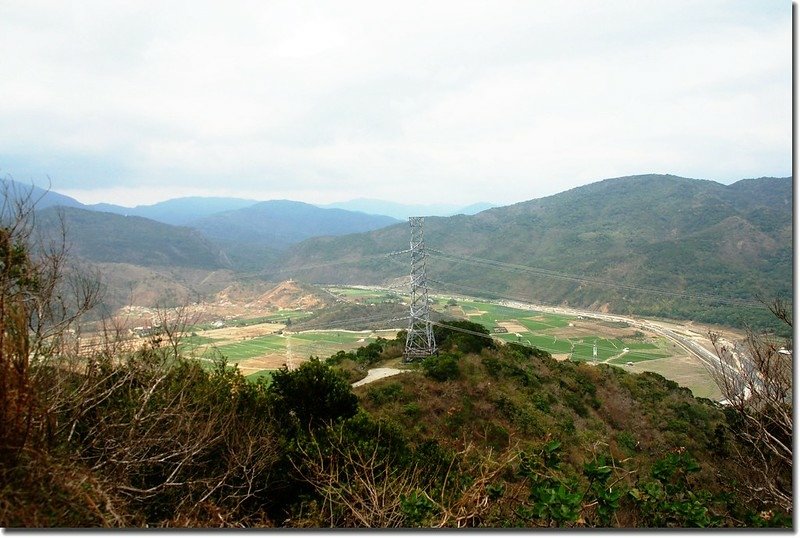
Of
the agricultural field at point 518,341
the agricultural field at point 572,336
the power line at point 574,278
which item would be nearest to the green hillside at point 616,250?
the power line at point 574,278

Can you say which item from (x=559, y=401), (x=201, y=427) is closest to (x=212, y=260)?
(x=559, y=401)

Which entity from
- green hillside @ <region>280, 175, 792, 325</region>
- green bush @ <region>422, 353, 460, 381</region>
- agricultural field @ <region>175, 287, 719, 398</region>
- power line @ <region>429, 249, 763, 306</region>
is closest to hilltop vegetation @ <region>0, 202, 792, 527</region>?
green bush @ <region>422, 353, 460, 381</region>

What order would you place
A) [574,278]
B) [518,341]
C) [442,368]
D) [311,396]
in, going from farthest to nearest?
[574,278] → [518,341] → [442,368] → [311,396]

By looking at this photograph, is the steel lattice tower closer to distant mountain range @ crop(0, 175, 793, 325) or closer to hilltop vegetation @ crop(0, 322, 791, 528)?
hilltop vegetation @ crop(0, 322, 791, 528)

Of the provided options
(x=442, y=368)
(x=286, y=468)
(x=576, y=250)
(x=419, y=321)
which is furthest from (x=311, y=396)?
(x=576, y=250)

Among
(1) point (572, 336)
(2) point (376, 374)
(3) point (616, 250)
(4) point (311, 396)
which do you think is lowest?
(1) point (572, 336)

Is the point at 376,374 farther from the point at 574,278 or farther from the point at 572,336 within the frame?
the point at 574,278

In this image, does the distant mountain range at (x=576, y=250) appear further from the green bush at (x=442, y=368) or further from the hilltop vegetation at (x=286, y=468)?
the hilltop vegetation at (x=286, y=468)
